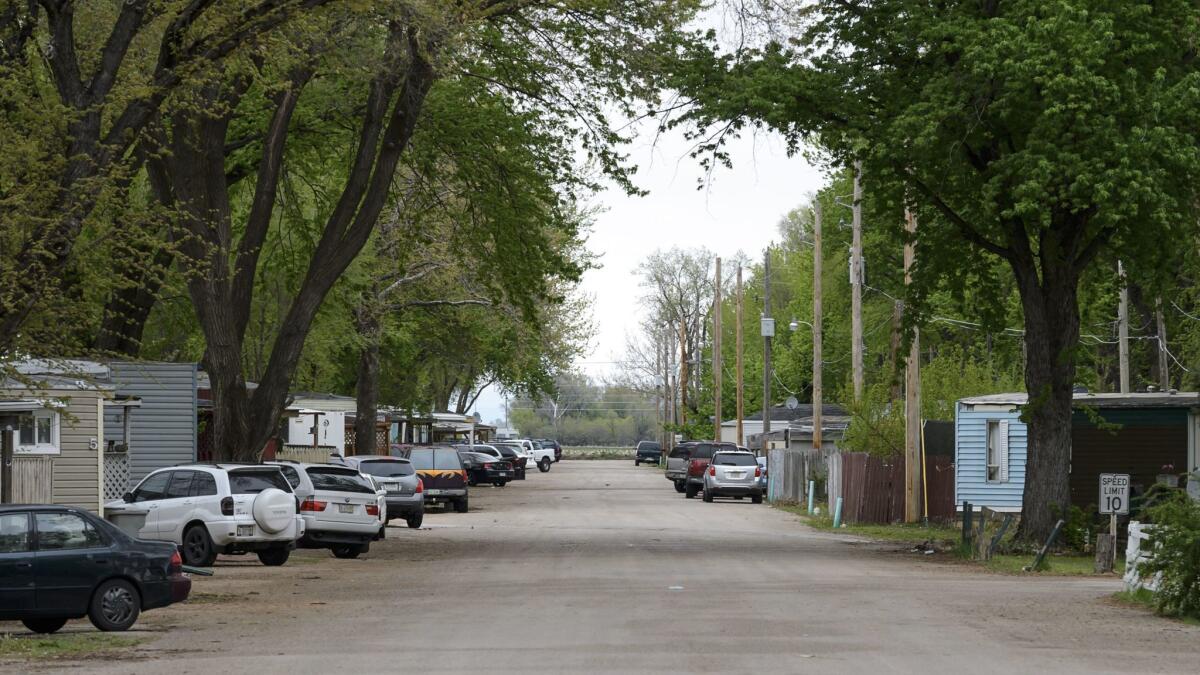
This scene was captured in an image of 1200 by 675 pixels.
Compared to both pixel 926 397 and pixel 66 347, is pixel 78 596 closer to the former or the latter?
pixel 66 347

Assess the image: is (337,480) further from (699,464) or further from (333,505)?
(699,464)

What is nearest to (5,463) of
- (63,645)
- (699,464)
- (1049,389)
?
(63,645)

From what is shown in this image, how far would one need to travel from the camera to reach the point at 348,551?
29.2 m

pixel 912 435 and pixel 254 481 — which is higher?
pixel 912 435

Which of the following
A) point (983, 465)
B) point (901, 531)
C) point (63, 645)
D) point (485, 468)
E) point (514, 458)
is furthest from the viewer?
point (514, 458)

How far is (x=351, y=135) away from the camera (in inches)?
1422

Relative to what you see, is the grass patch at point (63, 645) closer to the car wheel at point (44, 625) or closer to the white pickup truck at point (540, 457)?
the car wheel at point (44, 625)

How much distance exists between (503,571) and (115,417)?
11.9m

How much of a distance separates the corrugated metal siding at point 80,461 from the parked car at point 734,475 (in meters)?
27.8

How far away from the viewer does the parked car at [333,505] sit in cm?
2789

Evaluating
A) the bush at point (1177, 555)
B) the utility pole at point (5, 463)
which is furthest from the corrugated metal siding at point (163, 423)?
the bush at point (1177, 555)

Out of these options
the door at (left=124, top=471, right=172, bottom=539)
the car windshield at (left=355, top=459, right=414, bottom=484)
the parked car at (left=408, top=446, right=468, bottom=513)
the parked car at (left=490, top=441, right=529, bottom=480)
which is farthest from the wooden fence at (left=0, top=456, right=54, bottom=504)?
Result: the parked car at (left=490, top=441, right=529, bottom=480)

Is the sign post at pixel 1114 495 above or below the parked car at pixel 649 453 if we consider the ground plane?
above

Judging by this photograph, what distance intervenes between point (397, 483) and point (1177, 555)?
2222cm
